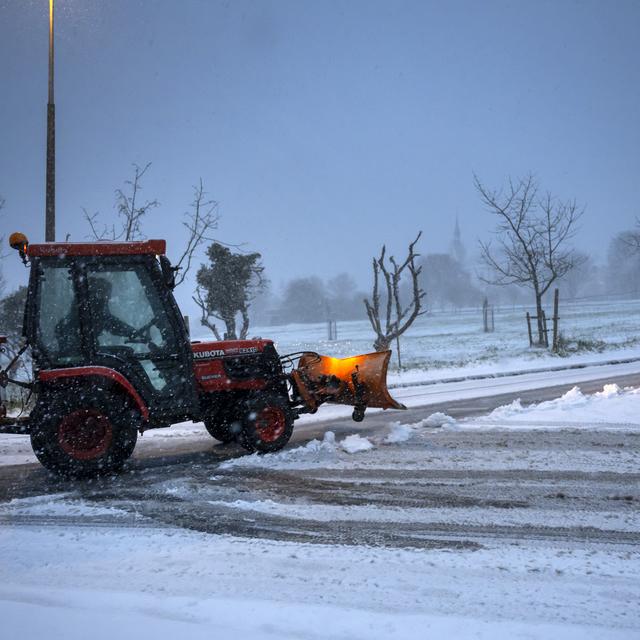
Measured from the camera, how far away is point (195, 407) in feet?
20.6

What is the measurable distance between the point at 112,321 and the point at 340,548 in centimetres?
335

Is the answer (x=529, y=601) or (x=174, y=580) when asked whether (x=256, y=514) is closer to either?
(x=174, y=580)

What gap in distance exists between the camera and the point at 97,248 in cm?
590

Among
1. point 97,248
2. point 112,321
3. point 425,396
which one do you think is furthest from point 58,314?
point 425,396

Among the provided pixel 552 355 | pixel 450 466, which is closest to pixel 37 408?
pixel 450 466

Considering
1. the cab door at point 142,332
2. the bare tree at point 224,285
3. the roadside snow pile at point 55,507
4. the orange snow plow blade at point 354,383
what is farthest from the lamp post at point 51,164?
the bare tree at point 224,285

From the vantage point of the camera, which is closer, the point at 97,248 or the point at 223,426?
the point at 97,248

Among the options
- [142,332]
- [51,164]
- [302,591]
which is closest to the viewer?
[302,591]

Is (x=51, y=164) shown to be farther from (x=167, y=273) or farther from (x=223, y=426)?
(x=223, y=426)

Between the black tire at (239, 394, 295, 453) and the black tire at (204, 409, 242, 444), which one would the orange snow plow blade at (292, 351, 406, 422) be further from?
the black tire at (204, 409, 242, 444)

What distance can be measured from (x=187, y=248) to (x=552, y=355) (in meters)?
12.6

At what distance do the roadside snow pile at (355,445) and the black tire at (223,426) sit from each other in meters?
1.24

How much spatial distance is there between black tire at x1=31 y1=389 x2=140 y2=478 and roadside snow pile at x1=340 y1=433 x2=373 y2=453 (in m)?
2.35

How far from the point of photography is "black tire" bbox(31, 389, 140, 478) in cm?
573
